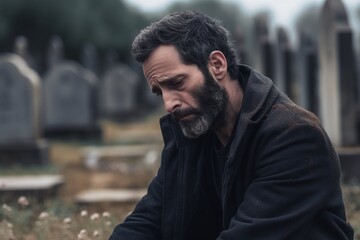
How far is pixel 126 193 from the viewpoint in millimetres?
7094

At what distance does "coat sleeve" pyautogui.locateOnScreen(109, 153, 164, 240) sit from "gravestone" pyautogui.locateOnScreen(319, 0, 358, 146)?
18.9 feet

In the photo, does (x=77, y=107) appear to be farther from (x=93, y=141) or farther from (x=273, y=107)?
(x=273, y=107)

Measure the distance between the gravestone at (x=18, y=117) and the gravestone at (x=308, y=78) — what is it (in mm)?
4179

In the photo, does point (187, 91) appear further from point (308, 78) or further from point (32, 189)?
point (308, 78)

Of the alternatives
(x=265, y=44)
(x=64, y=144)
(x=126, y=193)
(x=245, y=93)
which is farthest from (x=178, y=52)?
(x=64, y=144)

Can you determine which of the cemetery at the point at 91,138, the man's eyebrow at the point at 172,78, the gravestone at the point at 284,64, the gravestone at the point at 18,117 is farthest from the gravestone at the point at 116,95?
the man's eyebrow at the point at 172,78

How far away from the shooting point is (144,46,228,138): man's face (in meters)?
2.46

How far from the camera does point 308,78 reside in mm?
10766

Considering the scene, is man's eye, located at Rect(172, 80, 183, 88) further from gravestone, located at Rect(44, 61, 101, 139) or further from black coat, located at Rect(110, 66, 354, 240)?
gravestone, located at Rect(44, 61, 101, 139)

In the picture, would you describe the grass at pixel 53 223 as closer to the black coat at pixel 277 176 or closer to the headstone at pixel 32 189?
the headstone at pixel 32 189

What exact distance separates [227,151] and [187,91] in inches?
11.3

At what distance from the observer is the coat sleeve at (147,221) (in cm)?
288

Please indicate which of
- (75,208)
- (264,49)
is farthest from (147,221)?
(264,49)

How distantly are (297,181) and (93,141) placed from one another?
13.7 meters
